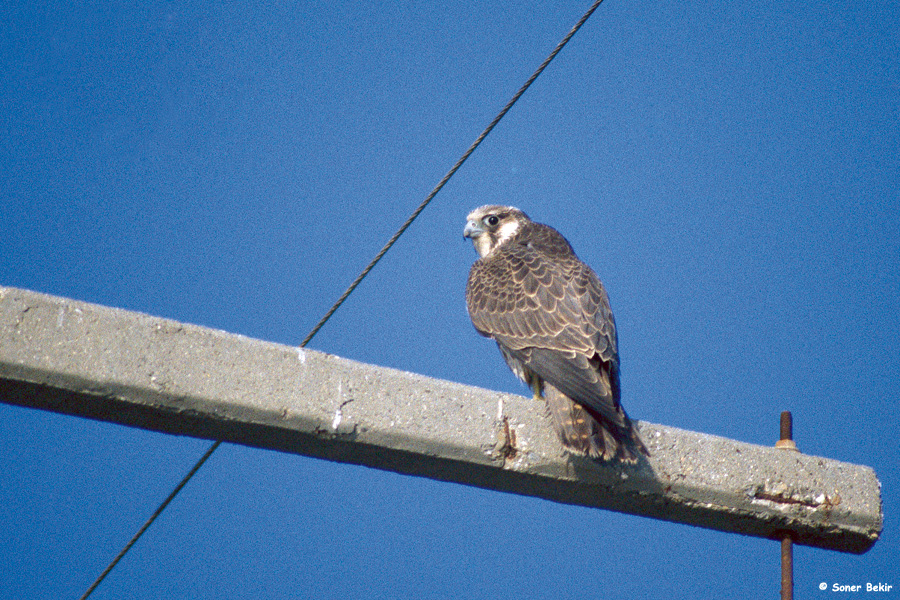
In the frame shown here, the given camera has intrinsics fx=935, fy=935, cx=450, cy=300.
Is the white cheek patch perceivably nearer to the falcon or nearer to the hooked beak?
the hooked beak

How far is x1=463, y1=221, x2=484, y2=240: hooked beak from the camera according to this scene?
18.5 feet

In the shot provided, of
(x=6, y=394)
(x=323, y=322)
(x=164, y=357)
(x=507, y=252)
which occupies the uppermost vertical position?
(x=507, y=252)

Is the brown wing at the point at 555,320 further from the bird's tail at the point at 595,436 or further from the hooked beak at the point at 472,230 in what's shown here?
the hooked beak at the point at 472,230

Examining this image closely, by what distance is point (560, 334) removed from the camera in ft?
12.4

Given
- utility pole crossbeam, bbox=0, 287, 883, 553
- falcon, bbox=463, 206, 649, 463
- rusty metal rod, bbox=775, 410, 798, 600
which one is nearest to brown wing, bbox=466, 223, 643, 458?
falcon, bbox=463, 206, 649, 463

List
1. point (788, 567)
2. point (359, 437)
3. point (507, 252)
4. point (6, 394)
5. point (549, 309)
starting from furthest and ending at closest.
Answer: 1. point (507, 252)
2. point (549, 309)
3. point (788, 567)
4. point (359, 437)
5. point (6, 394)

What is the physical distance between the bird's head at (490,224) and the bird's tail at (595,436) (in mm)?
2427

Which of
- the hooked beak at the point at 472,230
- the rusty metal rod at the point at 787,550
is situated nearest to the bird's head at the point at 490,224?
the hooked beak at the point at 472,230

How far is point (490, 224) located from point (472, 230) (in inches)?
4.6

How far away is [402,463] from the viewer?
296 centimetres

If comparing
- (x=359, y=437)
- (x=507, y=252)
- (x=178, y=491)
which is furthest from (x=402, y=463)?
(x=507, y=252)

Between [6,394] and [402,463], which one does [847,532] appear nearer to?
[402,463]

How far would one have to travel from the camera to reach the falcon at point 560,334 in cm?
314

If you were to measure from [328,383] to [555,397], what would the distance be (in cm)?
89
